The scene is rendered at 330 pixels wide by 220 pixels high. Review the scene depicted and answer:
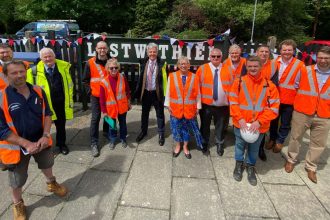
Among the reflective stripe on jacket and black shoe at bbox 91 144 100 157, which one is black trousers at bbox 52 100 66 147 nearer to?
the reflective stripe on jacket

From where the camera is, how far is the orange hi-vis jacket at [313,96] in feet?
12.1

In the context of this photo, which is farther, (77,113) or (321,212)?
(77,113)

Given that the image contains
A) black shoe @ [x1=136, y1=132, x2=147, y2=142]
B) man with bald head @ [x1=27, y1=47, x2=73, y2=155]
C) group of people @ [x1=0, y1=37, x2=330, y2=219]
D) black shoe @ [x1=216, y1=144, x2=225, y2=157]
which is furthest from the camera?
black shoe @ [x1=136, y1=132, x2=147, y2=142]

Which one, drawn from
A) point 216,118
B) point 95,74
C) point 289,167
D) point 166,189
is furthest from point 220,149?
point 95,74

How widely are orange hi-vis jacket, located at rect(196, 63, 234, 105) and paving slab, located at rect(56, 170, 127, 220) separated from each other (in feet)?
5.76

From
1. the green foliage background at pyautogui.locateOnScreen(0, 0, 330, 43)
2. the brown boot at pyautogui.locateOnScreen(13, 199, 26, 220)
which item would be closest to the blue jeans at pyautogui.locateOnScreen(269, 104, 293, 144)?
the brown boot at pyautogui.locateOnScreen(13, 199, 26, 220)

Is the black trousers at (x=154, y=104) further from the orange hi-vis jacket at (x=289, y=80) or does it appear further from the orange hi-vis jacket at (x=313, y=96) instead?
the orange hi-vis jacket at (x=313, y=96)

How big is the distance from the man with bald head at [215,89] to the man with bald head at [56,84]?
213 centimetres

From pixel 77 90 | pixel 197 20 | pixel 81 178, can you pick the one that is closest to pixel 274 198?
pixel 81 178

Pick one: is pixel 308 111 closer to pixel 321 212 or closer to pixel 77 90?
pixel 321 212

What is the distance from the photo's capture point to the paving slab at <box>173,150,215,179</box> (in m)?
3.98

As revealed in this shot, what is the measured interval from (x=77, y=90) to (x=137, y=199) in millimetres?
4304

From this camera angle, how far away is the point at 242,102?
11.9 feet

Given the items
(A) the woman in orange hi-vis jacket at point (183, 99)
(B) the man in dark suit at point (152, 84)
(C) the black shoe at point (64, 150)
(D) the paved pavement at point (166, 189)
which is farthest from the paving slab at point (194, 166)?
(C) the black shoe at point (64, 150)
